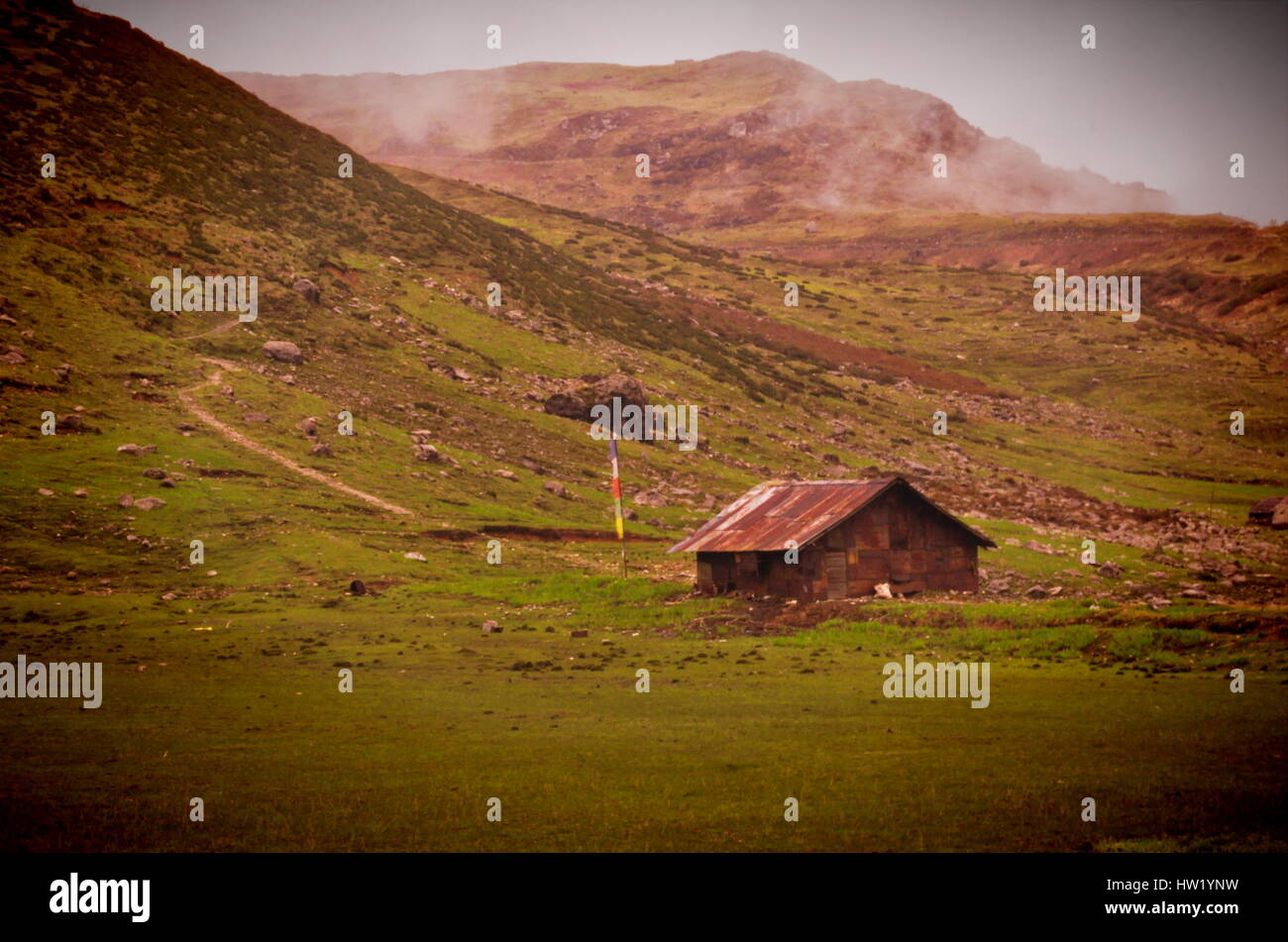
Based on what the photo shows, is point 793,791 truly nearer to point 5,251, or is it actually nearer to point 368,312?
point 5,251

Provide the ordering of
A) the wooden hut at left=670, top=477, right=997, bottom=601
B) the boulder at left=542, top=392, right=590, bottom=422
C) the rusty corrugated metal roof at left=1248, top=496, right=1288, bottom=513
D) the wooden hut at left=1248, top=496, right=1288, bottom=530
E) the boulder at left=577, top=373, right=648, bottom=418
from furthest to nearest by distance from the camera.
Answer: the boulder at left=577, top=373, right=648, bottom=418 → the boulder at left=542, top=392, right=590, bottom=422 → the rusty corrugated metal roof at left=1248, top=496, right=1288, bottom=513 → the wooden hut at left=1248, top=496, right=1288, bottom=530 → the wooden hut at left=670, top=477, right=997, bottom=601

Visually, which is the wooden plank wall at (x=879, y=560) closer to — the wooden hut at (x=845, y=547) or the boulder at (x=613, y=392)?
the wooden hut at (x=845, y=547)

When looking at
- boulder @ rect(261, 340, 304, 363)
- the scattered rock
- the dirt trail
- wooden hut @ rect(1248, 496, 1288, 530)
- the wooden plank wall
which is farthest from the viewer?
the scattered rock

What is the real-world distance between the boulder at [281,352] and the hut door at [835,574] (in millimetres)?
55694

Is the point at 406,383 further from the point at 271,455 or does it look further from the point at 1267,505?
the point at 1267,505

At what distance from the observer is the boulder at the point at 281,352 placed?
89.1 m

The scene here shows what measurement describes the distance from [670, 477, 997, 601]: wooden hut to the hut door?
0.04 meters

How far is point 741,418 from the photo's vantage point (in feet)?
360

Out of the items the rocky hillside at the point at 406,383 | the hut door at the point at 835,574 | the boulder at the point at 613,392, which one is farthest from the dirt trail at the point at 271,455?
the boulder at the point at 613,392

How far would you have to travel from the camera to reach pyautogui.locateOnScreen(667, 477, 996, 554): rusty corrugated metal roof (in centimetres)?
4647

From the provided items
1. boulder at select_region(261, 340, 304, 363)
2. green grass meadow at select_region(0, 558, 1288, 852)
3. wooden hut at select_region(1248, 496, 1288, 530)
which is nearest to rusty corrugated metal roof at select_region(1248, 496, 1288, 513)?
wooden hut at select_region(1248, 496, 1288, 530)

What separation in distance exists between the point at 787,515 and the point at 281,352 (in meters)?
52.8

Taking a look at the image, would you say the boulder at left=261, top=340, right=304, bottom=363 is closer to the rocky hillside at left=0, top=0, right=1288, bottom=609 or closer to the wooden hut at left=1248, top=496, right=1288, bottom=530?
the rocky hillside at left=0, top=0, right=1288, bottom=609

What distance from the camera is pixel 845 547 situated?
46469mm
